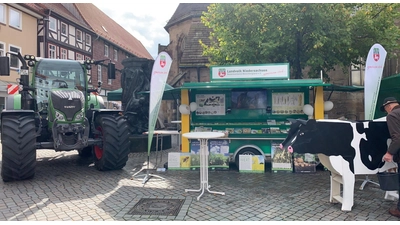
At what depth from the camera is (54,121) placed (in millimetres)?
6867

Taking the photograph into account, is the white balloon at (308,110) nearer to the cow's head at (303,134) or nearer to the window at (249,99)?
the window at (249,99)

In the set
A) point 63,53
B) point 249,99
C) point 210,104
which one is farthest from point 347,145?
point 63,53

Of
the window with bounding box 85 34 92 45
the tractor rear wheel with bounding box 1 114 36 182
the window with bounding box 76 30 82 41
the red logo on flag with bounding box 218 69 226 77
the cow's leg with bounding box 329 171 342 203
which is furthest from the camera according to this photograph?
the window with bounding box 85 34 92 45

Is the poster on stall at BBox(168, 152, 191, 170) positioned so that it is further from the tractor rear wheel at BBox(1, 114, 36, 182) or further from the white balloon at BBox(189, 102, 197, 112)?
the tractor rear wheel at BBox(1, 114, 36, 182)

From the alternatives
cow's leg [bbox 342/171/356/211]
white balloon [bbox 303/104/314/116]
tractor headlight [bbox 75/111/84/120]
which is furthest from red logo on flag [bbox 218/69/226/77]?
cow's leg [bbox 342/171/356/211]

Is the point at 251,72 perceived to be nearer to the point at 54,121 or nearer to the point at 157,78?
the point at 157,78

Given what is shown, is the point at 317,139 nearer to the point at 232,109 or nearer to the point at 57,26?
the point at 232,109

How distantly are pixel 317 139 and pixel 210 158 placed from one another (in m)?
3.61

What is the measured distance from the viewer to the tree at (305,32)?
957cm

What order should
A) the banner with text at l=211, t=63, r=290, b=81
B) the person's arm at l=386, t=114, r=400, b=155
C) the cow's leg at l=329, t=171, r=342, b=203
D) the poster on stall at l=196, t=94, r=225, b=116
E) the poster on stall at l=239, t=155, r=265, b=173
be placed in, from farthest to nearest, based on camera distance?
the poster on stall at l=196, t=94, r=225, b=116
the banner with text at l=211, t=63, r=290, b=81
the poster on stall at l=239, t=155, r=265, b=173
the cow's leg at l=329, t=171, r=342, b=203
the person's arm at l=386, t=114, r=400, b=155

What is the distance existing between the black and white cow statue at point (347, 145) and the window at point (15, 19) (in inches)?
907

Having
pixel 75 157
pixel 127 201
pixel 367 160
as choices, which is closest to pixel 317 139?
pixel 367 160

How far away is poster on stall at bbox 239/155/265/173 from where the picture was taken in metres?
7.55

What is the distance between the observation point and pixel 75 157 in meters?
9.63
